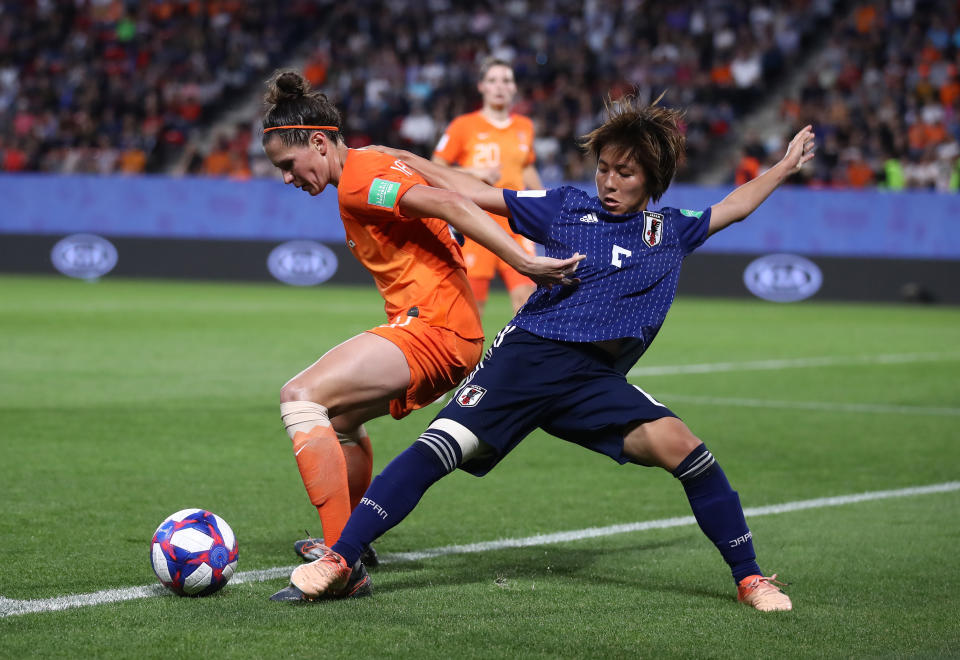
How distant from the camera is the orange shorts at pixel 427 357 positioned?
4.90m

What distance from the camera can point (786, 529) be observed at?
6168 mm

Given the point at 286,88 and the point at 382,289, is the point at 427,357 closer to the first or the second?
the point at 382,289

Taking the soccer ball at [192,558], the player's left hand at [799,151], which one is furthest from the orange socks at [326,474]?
the player's left hand at [799,151]

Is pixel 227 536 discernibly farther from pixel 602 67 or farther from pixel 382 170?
pixel 602 67

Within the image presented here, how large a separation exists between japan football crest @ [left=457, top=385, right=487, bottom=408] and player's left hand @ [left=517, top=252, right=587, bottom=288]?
0.44m

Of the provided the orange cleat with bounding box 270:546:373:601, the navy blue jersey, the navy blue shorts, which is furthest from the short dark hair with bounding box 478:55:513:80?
the orange cleat with bounding box 270:546:373:601

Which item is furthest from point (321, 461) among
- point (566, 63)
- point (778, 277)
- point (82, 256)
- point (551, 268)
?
point (566, 63)

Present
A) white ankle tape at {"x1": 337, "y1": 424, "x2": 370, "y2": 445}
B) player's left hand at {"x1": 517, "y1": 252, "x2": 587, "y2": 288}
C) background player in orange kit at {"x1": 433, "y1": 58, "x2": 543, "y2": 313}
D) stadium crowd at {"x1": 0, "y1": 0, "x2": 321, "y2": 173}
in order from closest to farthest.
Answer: player's left hand at {"x1": 517, "y1": 252, "x2": 587, "y2": 288} → white ankle tape at {"x1": 337, "y1": 424, "x2": 370, "y2": 445} → background player in orange kit at {"x1": 433, "y1": 58, "x2": 543, "y2": 313} → stadium crowd at {"x1": 0, "y1": 0, "x2": 321, "y2": 173}

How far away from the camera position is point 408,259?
505 centimetres

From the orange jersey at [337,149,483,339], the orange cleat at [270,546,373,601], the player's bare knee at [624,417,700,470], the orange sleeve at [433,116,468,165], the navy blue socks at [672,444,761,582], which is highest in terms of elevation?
the orange sleeve at [433,116,468,165]

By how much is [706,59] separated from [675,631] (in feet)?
76.2

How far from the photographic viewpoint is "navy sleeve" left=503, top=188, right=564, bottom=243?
4.71 metres

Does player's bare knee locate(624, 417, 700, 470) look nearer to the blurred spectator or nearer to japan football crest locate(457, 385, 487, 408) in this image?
japan football crest locate(457, 385, 487, 408)

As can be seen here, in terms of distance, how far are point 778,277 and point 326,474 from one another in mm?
18807
